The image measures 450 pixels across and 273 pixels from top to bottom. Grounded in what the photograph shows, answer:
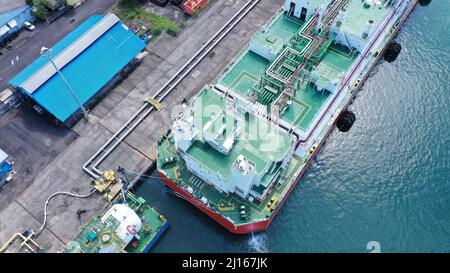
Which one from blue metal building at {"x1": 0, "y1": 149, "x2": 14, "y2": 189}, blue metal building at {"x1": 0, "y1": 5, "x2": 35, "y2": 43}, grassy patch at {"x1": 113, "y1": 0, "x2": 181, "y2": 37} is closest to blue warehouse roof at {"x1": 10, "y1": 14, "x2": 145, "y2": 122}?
grassy patch at {"x1": 113, "y1": 0, "x2": 181, "y2": 37}

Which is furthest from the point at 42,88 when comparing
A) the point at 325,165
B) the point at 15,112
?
the point at 325,165

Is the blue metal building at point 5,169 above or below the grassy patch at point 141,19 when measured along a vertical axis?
below

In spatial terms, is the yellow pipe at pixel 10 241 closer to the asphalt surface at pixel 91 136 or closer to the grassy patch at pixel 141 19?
the asphalt surface at pixel 91 136

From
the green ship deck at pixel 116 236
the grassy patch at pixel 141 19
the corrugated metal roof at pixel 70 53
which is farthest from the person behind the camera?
the grassy patch at pixel 141 19

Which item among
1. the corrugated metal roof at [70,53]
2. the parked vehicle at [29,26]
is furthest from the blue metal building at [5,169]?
the parked vehicle at [29,26]

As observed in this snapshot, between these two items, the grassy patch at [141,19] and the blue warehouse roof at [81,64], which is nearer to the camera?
the blue warehouse roof at [81,64]

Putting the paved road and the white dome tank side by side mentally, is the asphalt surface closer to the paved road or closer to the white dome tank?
the white dome tank

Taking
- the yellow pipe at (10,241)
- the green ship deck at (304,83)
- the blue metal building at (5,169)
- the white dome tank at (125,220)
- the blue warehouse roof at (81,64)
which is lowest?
the yellow pipe at (10,241)

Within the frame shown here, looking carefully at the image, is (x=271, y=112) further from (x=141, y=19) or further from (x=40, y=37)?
(x=40, y=37)
